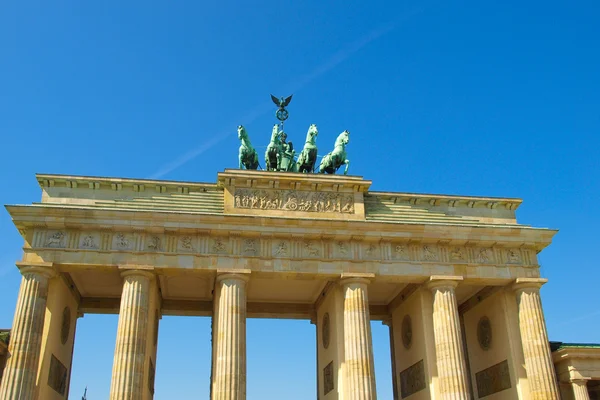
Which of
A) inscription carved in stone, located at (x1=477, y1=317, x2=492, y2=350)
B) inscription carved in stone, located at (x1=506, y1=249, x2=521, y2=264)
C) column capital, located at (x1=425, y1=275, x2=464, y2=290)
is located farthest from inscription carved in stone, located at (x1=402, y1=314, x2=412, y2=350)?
inscription carved in stone, located at (x1=506, y1=249, x2=521, y2=264)

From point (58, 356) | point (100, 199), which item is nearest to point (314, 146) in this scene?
point (100, 199)

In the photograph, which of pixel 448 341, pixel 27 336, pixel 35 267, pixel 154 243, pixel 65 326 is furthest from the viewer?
pixel 65 326

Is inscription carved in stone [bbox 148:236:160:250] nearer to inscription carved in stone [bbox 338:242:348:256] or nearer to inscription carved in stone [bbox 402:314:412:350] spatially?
inscription carved in stone [bbox 338:242:348:256]

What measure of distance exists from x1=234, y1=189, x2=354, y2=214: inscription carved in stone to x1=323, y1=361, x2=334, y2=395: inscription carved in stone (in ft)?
25.9

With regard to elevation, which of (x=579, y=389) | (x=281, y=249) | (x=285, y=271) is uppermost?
(x=281, y=249)

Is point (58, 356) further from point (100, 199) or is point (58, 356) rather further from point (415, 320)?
point (415, 320)

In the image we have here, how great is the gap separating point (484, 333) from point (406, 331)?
4.14m

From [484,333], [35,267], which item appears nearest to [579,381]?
[484,333]

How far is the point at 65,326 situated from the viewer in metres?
29.9

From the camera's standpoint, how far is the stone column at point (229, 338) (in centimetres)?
2556

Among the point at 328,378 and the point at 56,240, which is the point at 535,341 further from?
the point at 56,240

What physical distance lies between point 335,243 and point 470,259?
6.89 meters

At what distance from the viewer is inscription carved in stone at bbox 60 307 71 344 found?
29.3 m

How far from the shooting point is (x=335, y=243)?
1146 inches
